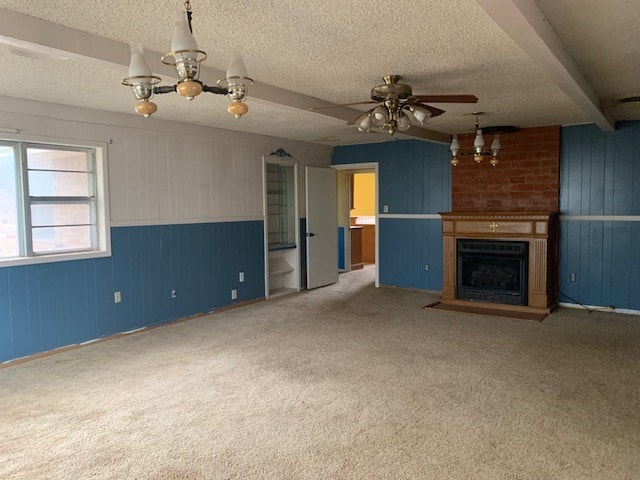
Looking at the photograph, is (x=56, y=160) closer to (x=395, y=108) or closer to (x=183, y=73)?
(x=395, y=108)

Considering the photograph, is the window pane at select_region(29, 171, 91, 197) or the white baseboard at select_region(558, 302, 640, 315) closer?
the window pane at select_region(29, 171, 91, 197)

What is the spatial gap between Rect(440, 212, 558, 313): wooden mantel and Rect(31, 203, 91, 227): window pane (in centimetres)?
433

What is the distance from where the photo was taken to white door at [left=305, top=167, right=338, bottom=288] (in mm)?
7516

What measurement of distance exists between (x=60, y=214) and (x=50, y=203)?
0.48 ft

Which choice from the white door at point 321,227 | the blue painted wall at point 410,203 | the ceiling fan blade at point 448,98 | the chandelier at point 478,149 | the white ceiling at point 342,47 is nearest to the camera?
the white ceiling at point 342,47

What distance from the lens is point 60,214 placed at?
4.74 metres

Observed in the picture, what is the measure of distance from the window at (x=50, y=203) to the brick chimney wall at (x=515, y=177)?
4628 millimetres

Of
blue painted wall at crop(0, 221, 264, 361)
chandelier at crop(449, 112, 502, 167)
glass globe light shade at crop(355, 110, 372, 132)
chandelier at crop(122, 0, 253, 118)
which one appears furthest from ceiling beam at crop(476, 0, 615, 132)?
blue painted wall at crop(0, 221, 264, 361)

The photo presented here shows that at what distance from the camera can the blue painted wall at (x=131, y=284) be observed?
14.3ft

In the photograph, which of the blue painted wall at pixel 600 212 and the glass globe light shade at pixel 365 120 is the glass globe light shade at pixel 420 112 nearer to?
the glass globe light shade at pixel 365 120

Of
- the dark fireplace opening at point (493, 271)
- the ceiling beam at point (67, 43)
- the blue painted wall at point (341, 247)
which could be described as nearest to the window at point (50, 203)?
the ceiling beam at point (67, 43)

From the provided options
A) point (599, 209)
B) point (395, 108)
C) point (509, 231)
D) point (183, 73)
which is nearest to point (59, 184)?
point (395, 108)

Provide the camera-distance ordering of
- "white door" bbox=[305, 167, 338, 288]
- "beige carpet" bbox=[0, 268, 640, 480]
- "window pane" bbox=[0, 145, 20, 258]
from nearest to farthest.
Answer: "beige carpet" bbox=[0, 268, 640, 480]
"window pane" bbox=[0, 145, 20, 258]
"white door" bbox=[305, 167, 338, 288]

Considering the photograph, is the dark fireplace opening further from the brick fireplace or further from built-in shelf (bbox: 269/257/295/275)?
built-in shelf (bbox: 269/257/295/275)
